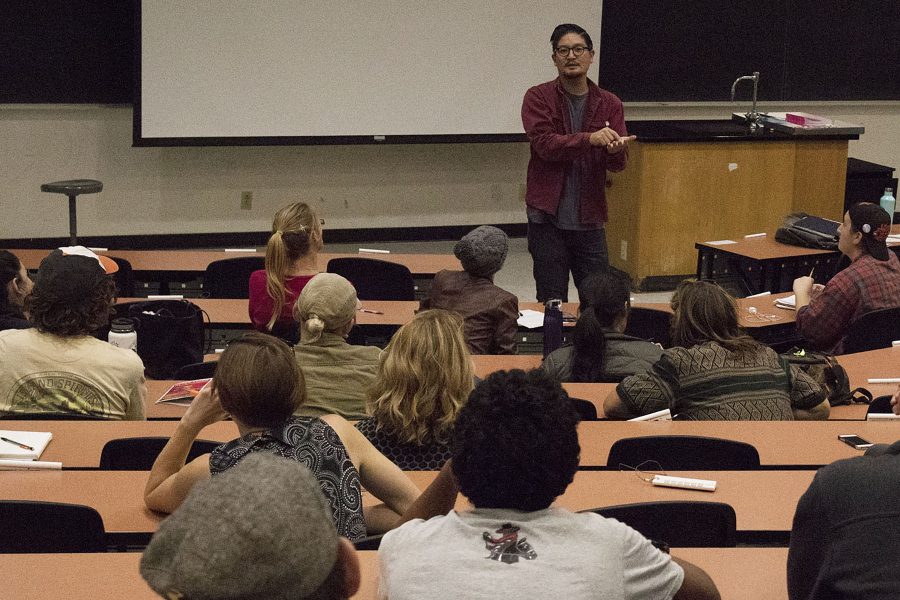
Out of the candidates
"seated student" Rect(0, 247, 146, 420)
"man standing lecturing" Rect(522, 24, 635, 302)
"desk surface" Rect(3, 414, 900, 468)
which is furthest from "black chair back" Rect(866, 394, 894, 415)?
"seated student" Rect(0, 247, 146, 420)

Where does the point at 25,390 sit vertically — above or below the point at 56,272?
below

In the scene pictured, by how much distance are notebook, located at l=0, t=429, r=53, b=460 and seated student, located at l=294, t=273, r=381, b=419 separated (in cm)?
83

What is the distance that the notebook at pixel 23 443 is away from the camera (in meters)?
3.27

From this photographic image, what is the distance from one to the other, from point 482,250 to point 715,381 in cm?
144

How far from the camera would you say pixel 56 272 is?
369cm

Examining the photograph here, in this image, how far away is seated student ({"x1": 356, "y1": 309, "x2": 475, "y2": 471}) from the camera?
326cm

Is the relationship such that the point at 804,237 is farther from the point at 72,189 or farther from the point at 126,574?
the point at 126,574

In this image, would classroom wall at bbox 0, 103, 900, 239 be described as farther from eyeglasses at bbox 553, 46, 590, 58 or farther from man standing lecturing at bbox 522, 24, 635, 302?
eyeglasses at bbox 553, 46, 590, 58

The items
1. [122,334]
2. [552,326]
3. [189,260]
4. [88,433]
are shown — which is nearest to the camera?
[88,433]

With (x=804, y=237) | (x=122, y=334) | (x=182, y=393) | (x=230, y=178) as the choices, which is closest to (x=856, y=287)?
(x=804, y=237)

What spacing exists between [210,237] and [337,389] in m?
6.04

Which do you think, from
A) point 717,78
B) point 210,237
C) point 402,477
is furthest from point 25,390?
point 717,78

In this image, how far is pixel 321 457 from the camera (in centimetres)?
270

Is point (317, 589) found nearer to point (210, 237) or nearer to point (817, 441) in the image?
point (817, 441)
